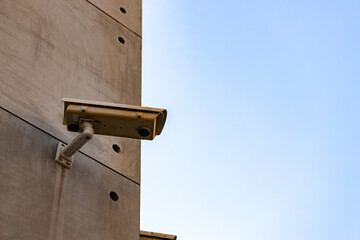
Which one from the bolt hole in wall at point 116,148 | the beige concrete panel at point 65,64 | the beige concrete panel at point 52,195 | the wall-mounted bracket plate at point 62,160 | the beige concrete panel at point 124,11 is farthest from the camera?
the beige concrete panel at point 124,11

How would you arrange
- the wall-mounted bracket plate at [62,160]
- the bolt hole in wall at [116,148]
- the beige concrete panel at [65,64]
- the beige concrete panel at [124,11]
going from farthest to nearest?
the beige concrete panel at [124,11], the bolt hole in wall at [116,148], the beige concrete panel at [65,64], the wall-mounted bracket plate at [62,160]

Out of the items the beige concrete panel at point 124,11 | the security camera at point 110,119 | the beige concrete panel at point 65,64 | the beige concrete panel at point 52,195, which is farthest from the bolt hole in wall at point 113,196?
the beige concrete panel at point 124,11

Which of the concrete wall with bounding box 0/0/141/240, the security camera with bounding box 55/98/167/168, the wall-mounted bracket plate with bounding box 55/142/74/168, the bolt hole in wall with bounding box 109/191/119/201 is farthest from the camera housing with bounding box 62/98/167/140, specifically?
the bolt hole in wall with bounding box 109/191/119/201

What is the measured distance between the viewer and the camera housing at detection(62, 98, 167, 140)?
4.93m

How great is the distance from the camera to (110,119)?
16.3ft

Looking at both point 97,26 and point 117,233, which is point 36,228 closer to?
point 117,233

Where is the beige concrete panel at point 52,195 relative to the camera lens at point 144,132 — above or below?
below

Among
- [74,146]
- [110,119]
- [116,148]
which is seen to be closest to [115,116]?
[110,119]

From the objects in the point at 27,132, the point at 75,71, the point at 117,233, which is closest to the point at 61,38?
the point at 75,71

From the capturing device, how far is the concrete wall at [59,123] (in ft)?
16.0

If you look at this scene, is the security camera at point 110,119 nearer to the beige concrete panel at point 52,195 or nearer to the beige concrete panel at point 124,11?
the beige concrete panel at point 52,195

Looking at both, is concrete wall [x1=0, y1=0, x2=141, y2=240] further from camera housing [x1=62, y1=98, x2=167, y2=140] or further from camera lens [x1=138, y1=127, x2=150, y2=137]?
camera lens [x1=138, y1=127, x2=150, y2=137]

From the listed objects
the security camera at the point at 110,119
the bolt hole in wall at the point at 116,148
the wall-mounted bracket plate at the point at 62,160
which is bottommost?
the wall-mounted bracket plate at the point at 62,160

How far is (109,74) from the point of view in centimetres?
650
